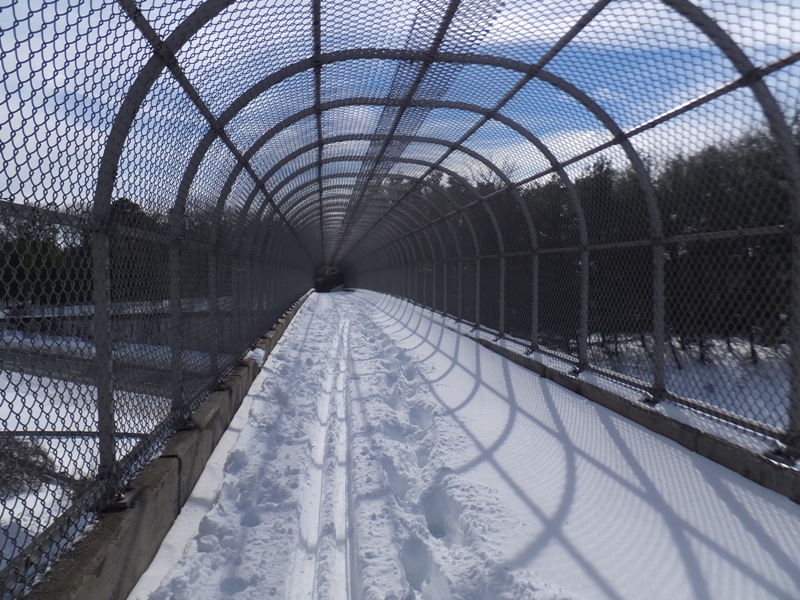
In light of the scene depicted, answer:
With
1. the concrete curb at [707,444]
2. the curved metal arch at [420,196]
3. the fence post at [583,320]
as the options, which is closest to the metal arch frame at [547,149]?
the fence post at [583,320]

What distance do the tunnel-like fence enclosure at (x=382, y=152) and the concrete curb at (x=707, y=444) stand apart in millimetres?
172

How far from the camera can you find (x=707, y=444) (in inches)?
168

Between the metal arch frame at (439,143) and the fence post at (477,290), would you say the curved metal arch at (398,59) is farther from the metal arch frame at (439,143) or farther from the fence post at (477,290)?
the fence post at (477,290)

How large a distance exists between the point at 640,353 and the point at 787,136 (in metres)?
3.07

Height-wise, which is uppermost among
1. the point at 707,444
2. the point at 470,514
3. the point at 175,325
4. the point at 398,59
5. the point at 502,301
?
the point at 398,59

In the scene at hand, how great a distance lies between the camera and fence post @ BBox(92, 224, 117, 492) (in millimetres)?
2957

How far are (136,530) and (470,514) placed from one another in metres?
1.93

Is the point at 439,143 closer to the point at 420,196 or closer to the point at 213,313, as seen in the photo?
the point at 213,313

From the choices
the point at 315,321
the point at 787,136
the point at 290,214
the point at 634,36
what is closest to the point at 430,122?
the point at 634,36

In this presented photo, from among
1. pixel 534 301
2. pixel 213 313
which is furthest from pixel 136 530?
pixel 534 301

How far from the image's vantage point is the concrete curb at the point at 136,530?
2.34 metres

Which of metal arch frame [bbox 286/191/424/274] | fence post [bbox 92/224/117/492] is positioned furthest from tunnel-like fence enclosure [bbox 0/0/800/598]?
metal arch frame [bbox 286/191/424/274]

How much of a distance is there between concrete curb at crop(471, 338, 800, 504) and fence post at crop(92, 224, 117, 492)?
12.8 ft

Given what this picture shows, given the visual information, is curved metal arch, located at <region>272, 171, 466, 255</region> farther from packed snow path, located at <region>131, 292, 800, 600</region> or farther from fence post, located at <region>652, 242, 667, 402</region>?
packed snow path, located at <region>131, 292, 800, 600</region>
